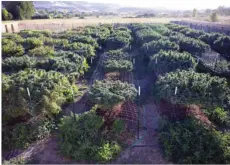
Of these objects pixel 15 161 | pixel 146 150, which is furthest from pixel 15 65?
pixel 146 150

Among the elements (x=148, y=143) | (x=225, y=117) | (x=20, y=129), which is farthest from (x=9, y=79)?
(x=225, y=117)

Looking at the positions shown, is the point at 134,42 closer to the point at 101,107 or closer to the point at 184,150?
the point at 101,107

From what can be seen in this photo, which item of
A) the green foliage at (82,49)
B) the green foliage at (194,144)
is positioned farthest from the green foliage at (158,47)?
the green foliage at (194,144)

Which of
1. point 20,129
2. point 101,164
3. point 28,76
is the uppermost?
point 28,76

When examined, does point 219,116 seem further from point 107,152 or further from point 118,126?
point 107,152

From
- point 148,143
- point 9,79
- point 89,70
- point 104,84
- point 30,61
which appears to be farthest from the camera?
point 89,70

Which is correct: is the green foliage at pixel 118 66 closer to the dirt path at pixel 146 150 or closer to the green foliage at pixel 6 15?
the dirt path at pixel 146 150

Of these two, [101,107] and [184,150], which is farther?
[101,107]

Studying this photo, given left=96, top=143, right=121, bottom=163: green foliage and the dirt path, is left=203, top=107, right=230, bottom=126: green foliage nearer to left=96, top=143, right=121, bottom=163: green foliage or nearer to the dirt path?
the dirt path
